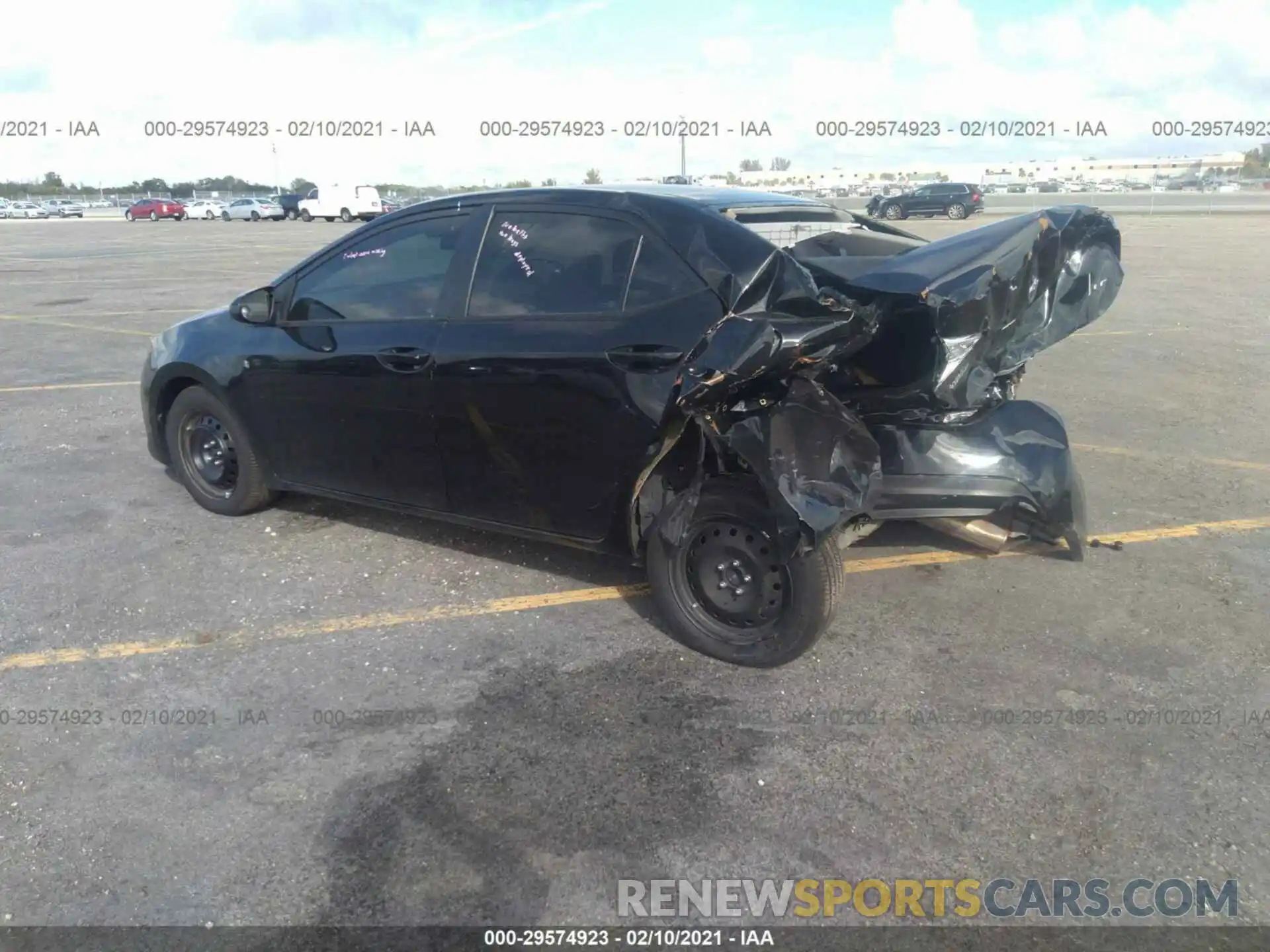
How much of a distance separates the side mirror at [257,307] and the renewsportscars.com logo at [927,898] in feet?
11.5

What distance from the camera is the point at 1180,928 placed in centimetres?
262

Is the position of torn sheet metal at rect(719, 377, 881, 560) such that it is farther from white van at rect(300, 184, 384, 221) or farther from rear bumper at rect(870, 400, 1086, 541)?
white van at rect(300, 184, 384, 221)

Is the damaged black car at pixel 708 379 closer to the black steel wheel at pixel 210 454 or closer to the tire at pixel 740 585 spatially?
the tire at pixel 740 585

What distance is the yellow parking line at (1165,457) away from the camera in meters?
6.34

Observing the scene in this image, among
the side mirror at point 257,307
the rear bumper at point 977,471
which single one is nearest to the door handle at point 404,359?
the side mirror at point 257,307

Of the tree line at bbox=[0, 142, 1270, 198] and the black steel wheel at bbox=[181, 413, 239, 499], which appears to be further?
the tree line at bbox=[0, 142, 1270, 198]

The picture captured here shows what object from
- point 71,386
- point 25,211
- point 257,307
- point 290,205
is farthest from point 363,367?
point 25,211

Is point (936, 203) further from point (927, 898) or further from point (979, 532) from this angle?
point (927, 898)

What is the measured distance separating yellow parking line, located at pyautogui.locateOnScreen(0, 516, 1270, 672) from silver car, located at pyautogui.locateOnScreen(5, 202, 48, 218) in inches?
2975

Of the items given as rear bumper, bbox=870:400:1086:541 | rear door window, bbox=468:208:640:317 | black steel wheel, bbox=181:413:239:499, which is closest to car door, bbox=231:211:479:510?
rear door window, bbox=468:208:640:317

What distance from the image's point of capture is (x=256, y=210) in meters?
55.2

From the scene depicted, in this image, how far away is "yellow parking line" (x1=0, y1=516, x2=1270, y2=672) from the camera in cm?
410

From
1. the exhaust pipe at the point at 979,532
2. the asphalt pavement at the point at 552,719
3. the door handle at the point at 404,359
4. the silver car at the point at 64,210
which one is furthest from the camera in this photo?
the silver car at the point at 64,210

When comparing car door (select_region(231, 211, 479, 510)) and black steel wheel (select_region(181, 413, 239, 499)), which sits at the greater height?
car door (select_region(231, 211, 479, 510))
